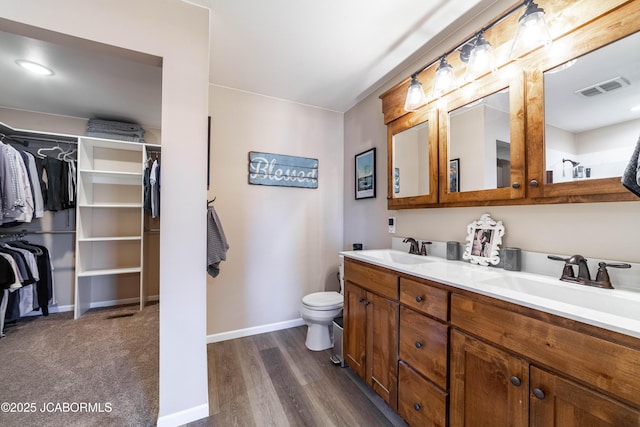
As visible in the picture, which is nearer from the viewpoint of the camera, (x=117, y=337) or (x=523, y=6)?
(x=523, y=6)

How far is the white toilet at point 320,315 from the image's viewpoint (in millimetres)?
2084

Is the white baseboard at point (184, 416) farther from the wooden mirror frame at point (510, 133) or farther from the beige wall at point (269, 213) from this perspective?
the wooden mirror frame at point (510, 133)

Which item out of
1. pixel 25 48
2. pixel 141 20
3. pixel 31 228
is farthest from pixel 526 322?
pixel 31 228

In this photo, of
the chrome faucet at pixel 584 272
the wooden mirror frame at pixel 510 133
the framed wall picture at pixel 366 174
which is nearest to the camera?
the chrome faucet at pixel 584 272

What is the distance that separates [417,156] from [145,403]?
2.51 m

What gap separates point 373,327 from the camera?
1.56 metres

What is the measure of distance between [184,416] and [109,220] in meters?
2.85

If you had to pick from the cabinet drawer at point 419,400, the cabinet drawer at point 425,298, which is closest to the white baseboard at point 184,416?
the cabinet drawer at point 419,400

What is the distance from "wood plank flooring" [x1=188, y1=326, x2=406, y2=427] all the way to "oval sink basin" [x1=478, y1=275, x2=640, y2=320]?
3.33 ft

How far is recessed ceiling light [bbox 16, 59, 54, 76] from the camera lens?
195 cm

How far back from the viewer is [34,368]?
1.89 metres

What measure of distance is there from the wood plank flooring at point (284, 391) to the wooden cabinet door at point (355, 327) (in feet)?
0.54

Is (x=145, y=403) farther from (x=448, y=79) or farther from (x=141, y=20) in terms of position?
(x=448, y=79)

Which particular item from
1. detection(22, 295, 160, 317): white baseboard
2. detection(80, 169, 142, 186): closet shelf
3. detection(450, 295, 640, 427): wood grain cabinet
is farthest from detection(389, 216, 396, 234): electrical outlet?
detection(22, 295, 160, 317): white baseboard
